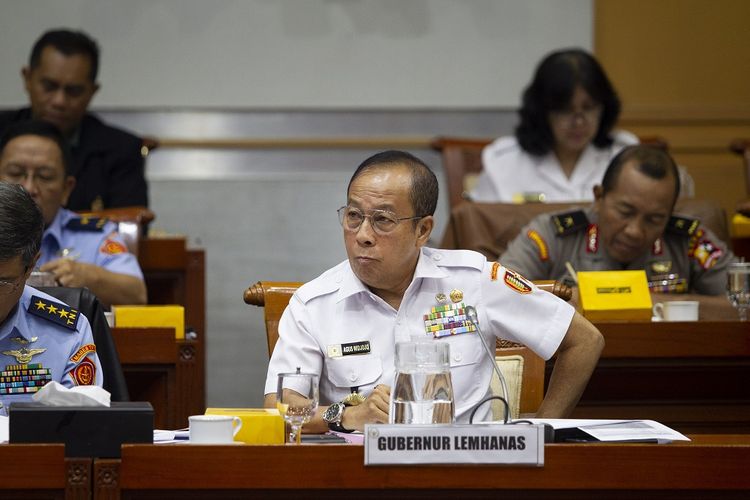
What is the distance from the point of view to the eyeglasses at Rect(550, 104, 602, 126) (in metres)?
4.80

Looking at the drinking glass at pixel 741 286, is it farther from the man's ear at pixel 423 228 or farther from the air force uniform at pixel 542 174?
the air force uniform at pixel 542 174

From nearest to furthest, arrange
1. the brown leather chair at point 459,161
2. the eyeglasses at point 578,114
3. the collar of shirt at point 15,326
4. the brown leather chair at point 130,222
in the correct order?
the collar of shirt at point 15,326, the brown leather chair at point 130,222, the eyeglasses at point 578,114, the brown leather chair at point 459,161

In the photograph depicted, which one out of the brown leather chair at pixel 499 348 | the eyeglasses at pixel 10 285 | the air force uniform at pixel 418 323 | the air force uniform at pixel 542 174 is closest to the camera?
the eyeglasses at pixel 10 285

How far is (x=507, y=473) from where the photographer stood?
5.98 feet

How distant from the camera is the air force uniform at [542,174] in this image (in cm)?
490

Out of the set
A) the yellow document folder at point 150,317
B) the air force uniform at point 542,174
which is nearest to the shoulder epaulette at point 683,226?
the air force uniform at point 542,174

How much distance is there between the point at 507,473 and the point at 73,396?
70cm

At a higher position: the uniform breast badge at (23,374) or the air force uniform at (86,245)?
the air force uniform at (86,245)

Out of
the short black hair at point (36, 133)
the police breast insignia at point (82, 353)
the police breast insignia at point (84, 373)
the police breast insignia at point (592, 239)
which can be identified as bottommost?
the police breast insignia at point (84, 373)

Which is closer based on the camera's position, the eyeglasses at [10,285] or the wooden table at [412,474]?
the wooden table at [412,474]

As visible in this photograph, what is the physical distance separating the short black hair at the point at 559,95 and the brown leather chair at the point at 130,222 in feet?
5.50

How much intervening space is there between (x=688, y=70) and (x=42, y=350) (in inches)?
170

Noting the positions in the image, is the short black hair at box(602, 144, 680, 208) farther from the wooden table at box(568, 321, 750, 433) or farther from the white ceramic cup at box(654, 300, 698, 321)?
the wooden table at box(568, 321, 750, 433)

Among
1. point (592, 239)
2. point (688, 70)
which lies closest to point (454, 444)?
point (592, 239)
